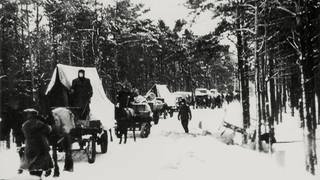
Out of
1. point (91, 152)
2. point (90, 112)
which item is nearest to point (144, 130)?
point (90, 112)

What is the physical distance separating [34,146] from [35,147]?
0.11ft

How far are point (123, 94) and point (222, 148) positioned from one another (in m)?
5.29

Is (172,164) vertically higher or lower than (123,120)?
lower

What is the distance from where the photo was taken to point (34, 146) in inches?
445

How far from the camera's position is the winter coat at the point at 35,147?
11.3 metres

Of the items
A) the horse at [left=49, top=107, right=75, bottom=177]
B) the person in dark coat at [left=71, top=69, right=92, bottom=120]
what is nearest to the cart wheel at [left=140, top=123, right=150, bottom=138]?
the person in dark coat at [left=71, top=69, right=92, bottom=120]

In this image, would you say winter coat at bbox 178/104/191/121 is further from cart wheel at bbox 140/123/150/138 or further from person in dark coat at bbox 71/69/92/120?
person in dark coat at bbox 71/69/92/120

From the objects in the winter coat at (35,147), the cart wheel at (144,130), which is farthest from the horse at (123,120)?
the winter coat at (35,147)

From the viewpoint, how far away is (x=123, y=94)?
70.2 feet

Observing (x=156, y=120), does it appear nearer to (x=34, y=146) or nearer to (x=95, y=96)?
(x=95, y=96)

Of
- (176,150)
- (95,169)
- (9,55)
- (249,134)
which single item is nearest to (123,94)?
(176,150)

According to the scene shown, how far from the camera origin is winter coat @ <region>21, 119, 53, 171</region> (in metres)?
11.3

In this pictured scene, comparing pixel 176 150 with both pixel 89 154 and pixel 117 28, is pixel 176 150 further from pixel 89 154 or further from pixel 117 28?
pixel 117 28

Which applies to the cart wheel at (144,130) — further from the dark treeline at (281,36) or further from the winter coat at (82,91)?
the winter coat at (82,91)
